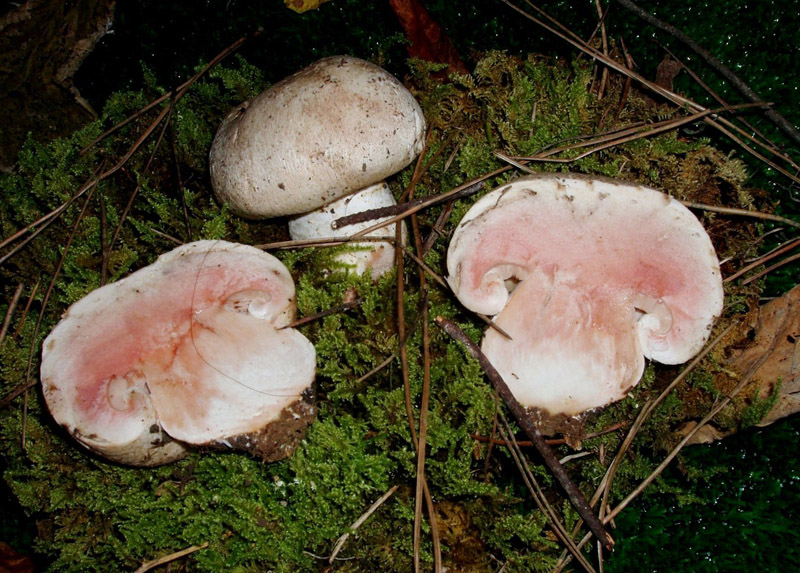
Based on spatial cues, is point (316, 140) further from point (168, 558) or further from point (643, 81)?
point (168, 558)

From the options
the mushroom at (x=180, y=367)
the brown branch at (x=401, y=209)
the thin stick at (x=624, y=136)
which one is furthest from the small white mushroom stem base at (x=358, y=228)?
the thin stick at (x=624, y=136)

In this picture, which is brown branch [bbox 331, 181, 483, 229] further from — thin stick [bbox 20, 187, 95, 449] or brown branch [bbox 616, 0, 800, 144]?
thin stick [bbox 20, 187, 95, 449]

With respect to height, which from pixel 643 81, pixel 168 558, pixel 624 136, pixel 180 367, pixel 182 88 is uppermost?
pixel 643 81

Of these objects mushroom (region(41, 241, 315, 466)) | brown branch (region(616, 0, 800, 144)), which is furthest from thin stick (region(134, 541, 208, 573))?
brown branch (region(616, 0, 800, 144))

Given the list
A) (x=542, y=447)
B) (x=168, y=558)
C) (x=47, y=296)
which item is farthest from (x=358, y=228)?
(x=168, y=558)

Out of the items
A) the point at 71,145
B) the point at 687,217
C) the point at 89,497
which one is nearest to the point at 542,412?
the point at 687,217

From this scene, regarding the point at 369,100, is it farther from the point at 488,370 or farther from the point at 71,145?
the point at 71,145

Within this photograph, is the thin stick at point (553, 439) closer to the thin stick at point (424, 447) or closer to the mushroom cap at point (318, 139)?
the thin stick at point (424, 447)

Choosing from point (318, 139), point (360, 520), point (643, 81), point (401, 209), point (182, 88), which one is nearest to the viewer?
point (318, 139)

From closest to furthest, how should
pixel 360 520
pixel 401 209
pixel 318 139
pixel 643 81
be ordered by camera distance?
pixel 318 139, pixel 360 520, pixel 401 209, pixel 643 81
